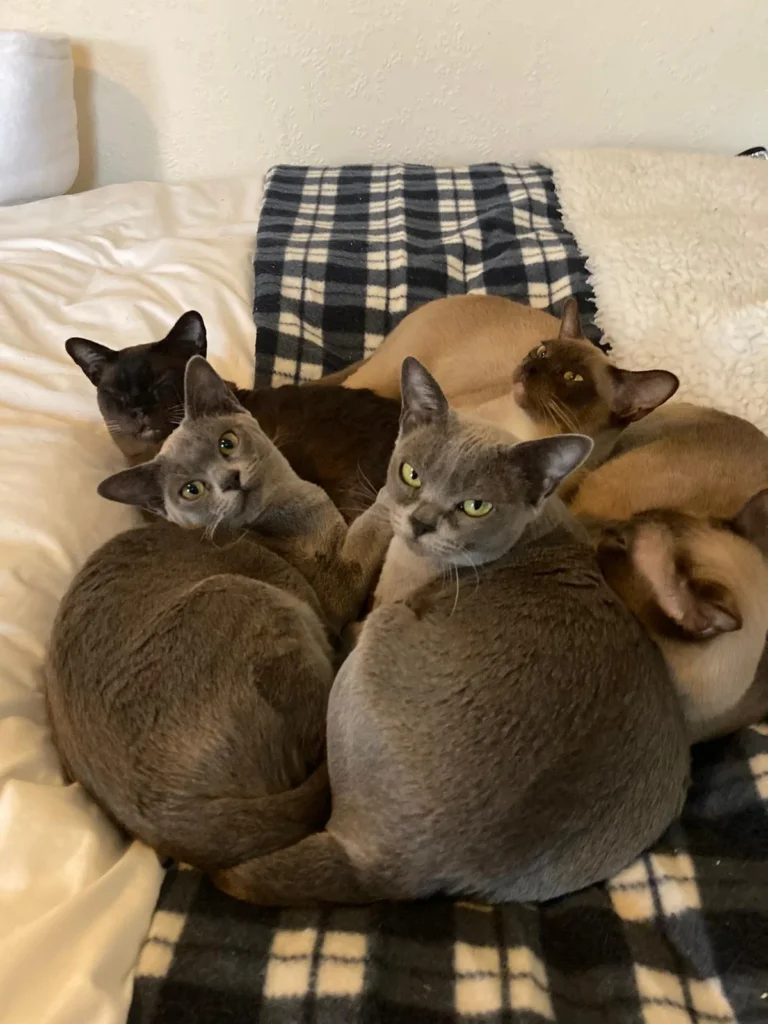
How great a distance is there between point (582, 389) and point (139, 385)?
0.79m

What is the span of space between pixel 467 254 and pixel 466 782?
1.48m

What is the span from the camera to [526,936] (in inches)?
36.4

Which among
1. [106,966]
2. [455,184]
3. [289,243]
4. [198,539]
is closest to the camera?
[106,966]

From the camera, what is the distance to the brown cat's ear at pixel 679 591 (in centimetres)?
100

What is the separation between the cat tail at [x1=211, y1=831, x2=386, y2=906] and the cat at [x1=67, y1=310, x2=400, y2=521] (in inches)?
26.0

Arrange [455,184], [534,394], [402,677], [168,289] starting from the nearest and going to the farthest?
[402,677] → [534,394] → [168,289] → [455,184]

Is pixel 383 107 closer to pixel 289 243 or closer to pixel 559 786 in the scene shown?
pixel 289 243

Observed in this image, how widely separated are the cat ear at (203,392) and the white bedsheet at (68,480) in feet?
0.72

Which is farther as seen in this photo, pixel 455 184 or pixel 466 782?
pixel 455 184

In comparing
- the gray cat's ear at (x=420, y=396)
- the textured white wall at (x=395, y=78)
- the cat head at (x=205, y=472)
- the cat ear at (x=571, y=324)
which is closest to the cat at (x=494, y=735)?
the gray cat's ear at (x=420, y=396)

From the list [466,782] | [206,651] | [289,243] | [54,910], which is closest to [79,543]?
[206,651]

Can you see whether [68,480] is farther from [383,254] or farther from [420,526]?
[383,254]

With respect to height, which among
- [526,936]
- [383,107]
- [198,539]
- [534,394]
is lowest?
[526,936]

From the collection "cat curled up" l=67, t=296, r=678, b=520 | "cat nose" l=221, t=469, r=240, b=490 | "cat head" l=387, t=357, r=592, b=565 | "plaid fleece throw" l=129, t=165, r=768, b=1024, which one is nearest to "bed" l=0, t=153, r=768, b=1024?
"plaid fleece throw" l=129, t=165, r=768, b=1024
